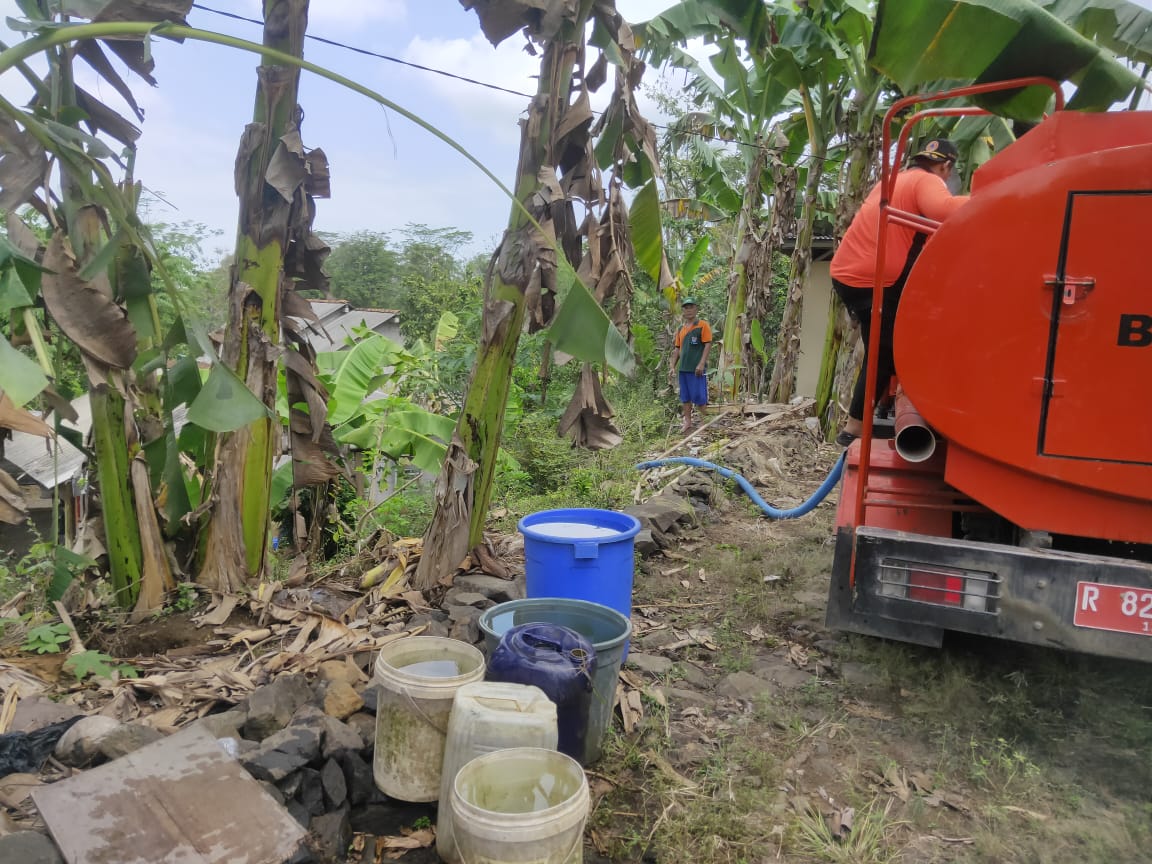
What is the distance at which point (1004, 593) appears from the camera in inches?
121

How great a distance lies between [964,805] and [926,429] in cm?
149

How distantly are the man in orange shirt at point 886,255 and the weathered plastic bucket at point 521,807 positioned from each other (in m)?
2.78

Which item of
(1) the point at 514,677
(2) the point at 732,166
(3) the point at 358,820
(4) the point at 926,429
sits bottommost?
(3) the point at 358,820

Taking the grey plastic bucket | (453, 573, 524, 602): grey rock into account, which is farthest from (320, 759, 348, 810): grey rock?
(453, 573, 524, 602): grey rock

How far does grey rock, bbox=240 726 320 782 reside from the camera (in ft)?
Result: 8.62

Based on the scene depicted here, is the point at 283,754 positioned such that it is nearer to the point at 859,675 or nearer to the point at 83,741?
the point at 83,741

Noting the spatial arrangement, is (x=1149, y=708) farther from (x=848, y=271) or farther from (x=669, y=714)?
(x=848, y=271)

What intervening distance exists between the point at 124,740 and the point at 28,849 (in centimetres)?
68

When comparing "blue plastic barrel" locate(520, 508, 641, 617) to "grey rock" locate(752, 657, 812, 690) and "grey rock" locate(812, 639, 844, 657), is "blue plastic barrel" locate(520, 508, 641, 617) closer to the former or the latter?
"grey rock" locate(752, 657, 812, 690)

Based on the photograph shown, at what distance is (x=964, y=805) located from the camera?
300 centimetres

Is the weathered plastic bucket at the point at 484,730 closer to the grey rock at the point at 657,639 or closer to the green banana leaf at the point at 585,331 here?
the green banana leaf at the point at 585,331

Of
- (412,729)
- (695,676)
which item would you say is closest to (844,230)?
(695,676)

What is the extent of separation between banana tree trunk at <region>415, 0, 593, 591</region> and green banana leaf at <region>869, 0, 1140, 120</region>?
1.63 m

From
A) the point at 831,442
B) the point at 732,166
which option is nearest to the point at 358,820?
the point at 831,442
